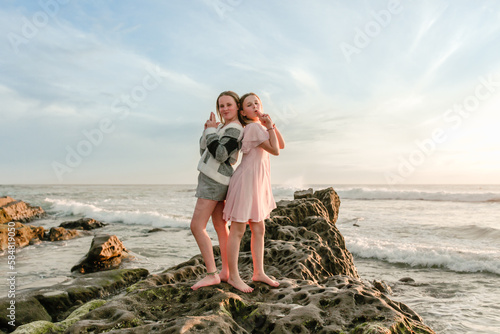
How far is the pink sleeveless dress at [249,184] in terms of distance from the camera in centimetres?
361

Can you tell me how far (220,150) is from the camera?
354cm

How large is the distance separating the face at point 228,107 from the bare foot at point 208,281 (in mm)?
1706

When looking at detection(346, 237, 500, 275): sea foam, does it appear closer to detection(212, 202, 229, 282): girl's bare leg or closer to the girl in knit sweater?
detection(212, 202, 229, 282): girl's bare leg

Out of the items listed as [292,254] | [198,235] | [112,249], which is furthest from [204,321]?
[112,249]

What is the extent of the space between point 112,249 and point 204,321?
7046mm

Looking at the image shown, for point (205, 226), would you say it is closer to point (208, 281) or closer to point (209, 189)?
point (209, 189)

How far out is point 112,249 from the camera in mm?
8562

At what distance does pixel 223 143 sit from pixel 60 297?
355 cm

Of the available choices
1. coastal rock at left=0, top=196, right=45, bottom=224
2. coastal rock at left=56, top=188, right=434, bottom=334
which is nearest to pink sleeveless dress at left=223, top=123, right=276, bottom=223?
coastal rock at left=56, top=188, right=434, bottom=334

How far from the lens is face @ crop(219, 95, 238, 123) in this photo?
3798mm

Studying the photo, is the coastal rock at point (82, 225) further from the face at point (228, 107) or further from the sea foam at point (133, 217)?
the face at point (228, 107)

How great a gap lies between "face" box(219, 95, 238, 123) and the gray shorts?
72 cm

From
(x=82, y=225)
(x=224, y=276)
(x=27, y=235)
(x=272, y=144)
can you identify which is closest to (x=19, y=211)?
(x=82, y=225)

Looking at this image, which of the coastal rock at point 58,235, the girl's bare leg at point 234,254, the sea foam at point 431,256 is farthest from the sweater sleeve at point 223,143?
the coastal rock at point 58,235
